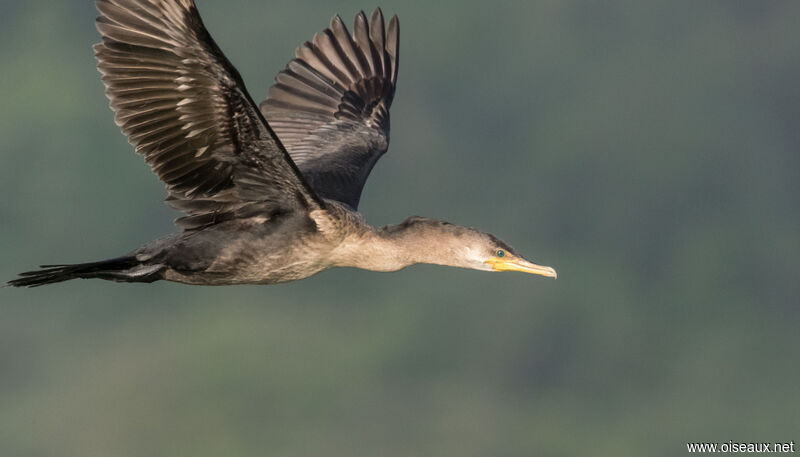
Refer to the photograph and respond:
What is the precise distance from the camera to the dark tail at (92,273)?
1091 centimetres

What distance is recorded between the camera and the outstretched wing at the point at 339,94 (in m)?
Answer: 14.7

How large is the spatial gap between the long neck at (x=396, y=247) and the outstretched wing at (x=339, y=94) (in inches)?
96.2

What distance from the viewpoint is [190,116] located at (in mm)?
10797

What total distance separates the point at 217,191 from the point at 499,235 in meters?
90.2

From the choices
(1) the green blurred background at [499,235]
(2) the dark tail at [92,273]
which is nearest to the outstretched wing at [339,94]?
(2) the dark tail at [92,273]

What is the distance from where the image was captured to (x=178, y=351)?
261ft

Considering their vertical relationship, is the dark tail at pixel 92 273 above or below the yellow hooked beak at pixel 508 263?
above

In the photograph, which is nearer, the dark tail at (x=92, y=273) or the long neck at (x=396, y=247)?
the dark tail at (x=92, y=273)

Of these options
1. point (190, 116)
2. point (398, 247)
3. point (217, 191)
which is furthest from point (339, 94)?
point (190, 116)

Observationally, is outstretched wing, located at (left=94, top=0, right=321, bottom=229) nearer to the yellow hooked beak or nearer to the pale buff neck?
the pale buff neck

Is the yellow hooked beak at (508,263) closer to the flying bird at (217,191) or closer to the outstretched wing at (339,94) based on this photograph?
the flying bird at (217,191)

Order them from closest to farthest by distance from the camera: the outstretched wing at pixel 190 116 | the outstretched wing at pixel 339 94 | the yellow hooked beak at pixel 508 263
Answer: the outstretched wing at pixel 190 116
the yellow hooked beak at pixel 508 263
the outstretched wing at pixel 339 94

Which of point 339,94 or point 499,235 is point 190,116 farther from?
point 499,235

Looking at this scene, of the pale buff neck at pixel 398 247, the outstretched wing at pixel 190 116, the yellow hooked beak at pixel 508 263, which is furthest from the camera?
the yellow hooked beak at pixel 508 263
